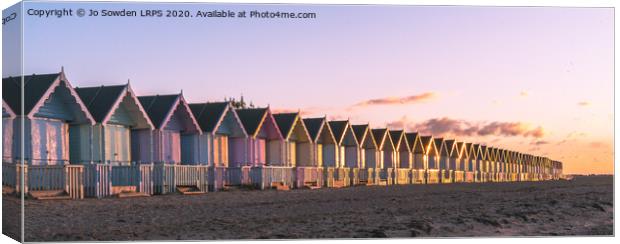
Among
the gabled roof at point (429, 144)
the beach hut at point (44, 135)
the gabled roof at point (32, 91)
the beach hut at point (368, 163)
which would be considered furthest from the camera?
the beach hut at point (368, 163)

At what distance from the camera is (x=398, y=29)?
22281 millimetres

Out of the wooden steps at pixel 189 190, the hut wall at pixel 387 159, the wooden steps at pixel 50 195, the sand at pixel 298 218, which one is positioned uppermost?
the hut wall at pixel 387 159

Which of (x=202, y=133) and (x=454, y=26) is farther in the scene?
(x=202, y=133)

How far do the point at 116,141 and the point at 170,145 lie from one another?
2.71 m

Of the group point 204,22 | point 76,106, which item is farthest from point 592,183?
point 76,106

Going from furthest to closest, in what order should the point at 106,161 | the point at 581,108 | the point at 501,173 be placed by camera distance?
the point at 501,173 → the point at 106,161 → the point at 581,108

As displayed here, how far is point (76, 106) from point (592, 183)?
13.8 metres

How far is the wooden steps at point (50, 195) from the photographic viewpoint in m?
23.4

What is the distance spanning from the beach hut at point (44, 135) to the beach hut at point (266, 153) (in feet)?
18.9

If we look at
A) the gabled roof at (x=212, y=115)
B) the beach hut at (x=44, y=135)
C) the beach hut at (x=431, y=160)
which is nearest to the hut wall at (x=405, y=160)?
the beach hut at (x=431, y=160)

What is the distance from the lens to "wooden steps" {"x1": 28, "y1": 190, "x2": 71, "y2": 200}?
23.4 metres

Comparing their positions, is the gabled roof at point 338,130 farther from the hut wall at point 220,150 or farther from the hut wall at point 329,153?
the hut wall at point 220,150

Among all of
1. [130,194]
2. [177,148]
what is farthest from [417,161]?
[130,194]

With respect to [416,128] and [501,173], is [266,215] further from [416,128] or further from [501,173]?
[501,173]
